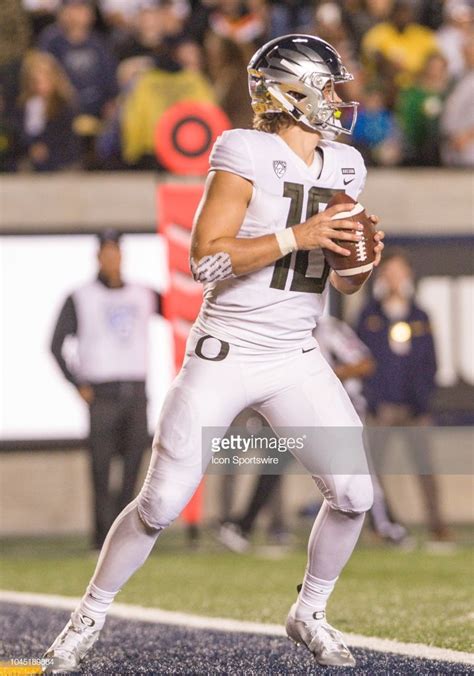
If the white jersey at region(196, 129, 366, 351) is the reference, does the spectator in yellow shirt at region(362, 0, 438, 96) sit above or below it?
below

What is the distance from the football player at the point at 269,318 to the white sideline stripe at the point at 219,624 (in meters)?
0.33

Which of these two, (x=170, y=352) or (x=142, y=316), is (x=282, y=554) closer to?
(x=142, y=316)

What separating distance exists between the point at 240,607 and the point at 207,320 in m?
2.08

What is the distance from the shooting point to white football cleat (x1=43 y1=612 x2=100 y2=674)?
4.30 meters

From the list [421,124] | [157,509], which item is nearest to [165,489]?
[157,509]

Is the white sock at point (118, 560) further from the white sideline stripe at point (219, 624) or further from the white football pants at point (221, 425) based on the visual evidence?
the white sideline stripe at point (219, 624)

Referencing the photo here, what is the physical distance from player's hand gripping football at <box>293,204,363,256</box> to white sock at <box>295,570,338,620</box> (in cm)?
108

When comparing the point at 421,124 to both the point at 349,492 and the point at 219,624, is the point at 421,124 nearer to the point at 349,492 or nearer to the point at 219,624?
the point at 219,624

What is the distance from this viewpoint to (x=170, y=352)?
1054 centimetres

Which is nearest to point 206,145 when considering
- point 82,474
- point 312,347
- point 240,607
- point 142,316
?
point 142,316

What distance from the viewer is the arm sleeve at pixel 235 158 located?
4258 mm

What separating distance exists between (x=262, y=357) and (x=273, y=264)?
0.28m

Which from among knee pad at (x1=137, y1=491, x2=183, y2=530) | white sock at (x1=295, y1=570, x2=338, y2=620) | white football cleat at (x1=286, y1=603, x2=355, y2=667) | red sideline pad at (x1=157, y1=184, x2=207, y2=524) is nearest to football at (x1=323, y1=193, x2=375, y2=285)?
knee pad at (x1=137, y1=491, x2=183, y2=530)

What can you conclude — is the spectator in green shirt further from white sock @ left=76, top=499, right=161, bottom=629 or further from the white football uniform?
white sock @ left=76, top=499, right=161, bottom=629
